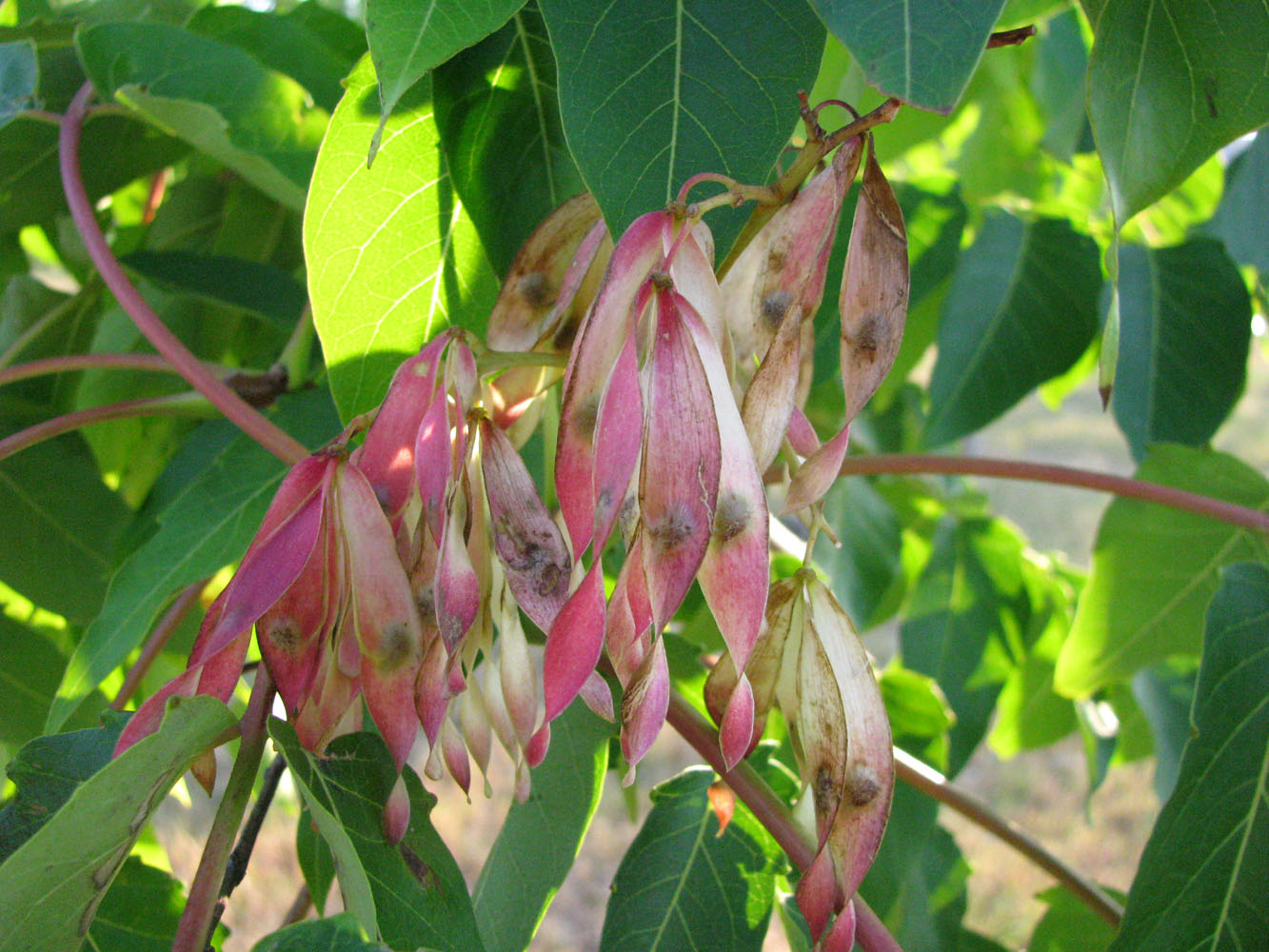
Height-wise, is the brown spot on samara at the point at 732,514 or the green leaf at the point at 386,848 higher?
the brown spot on samara at the point at 732,514

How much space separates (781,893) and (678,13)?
372 mm

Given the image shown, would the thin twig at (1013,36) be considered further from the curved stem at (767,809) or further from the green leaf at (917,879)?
the green leaf at (917,879)

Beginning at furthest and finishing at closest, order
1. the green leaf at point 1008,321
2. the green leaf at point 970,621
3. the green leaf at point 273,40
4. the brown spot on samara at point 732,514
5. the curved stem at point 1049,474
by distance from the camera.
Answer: the green leaf at point 970,621 → the green leaf at point 1008,321 → the green leaf at point 273,40 → the curved stem at point 1049,474 → the brown spot on samara at point 732,514

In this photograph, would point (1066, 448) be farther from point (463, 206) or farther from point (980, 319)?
point (463, 206)

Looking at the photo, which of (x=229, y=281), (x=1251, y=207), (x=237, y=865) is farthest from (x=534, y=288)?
(x=1251, y=207)

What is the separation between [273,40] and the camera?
24.2 inches

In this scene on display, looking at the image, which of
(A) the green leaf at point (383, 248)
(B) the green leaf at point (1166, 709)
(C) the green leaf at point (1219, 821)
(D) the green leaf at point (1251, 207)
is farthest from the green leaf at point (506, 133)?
(B) the green leaf at point (1166, 709)

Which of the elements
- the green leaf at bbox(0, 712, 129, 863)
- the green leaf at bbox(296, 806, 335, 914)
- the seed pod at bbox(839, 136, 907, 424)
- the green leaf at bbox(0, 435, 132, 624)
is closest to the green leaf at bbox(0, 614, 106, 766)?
the green leaf at bbox(0, 435, 132, 624)

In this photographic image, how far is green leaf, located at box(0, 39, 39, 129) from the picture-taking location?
0.47 metres

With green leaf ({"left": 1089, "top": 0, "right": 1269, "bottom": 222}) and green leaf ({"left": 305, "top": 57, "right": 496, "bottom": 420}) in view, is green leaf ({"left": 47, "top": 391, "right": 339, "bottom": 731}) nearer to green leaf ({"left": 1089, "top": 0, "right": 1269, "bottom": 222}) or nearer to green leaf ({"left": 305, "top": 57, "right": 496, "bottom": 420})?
green leaf ({"left": 305, "top": 57, "right": 496, "bottom": 420})

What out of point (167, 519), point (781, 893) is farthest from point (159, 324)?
point (781, 893)

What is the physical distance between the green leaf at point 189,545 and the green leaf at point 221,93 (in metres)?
0.12

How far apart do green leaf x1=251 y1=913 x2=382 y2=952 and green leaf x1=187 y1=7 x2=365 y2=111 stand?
468 mm

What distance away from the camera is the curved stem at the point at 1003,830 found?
1.61ft
